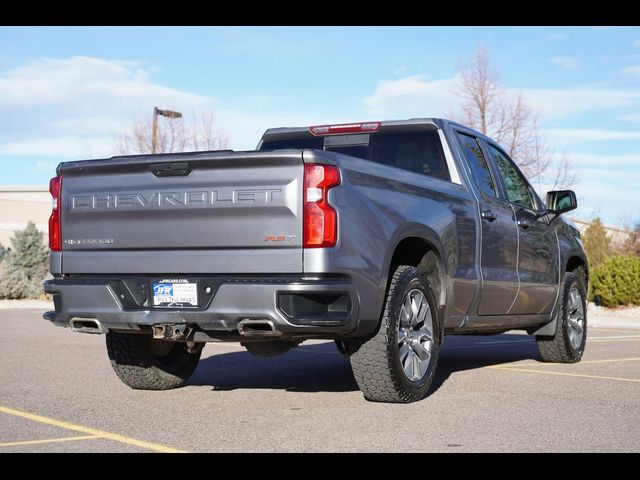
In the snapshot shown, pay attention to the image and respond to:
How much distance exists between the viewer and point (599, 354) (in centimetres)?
1098

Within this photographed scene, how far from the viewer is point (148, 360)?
7535mm

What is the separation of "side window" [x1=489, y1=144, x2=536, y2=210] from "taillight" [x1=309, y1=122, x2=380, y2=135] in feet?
4.27

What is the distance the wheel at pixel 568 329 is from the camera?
9.69 metres

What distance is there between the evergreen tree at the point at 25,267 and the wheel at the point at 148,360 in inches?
814

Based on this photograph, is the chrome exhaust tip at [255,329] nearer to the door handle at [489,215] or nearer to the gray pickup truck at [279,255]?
the gray pickup truck at [279,255]

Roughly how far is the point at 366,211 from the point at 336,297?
0.62 m

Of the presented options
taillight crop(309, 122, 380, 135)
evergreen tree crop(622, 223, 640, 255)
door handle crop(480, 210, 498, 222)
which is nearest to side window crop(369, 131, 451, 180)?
taillight crop(309, 122, 380, 135)

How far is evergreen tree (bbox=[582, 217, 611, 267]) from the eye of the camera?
30078mm

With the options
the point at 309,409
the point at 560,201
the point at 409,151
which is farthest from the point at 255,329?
the point at 560,201

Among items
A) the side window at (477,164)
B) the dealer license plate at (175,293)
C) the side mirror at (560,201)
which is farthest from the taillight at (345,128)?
the dealer license plate at (175,293)

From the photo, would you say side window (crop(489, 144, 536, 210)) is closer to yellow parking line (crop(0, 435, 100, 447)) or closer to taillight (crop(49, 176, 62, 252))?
taillight (crop(49, 176, 62, 252))

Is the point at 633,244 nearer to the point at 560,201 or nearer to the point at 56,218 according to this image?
the point at 560,201

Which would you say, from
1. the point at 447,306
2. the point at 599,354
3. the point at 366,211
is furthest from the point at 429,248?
the point at 599,354
